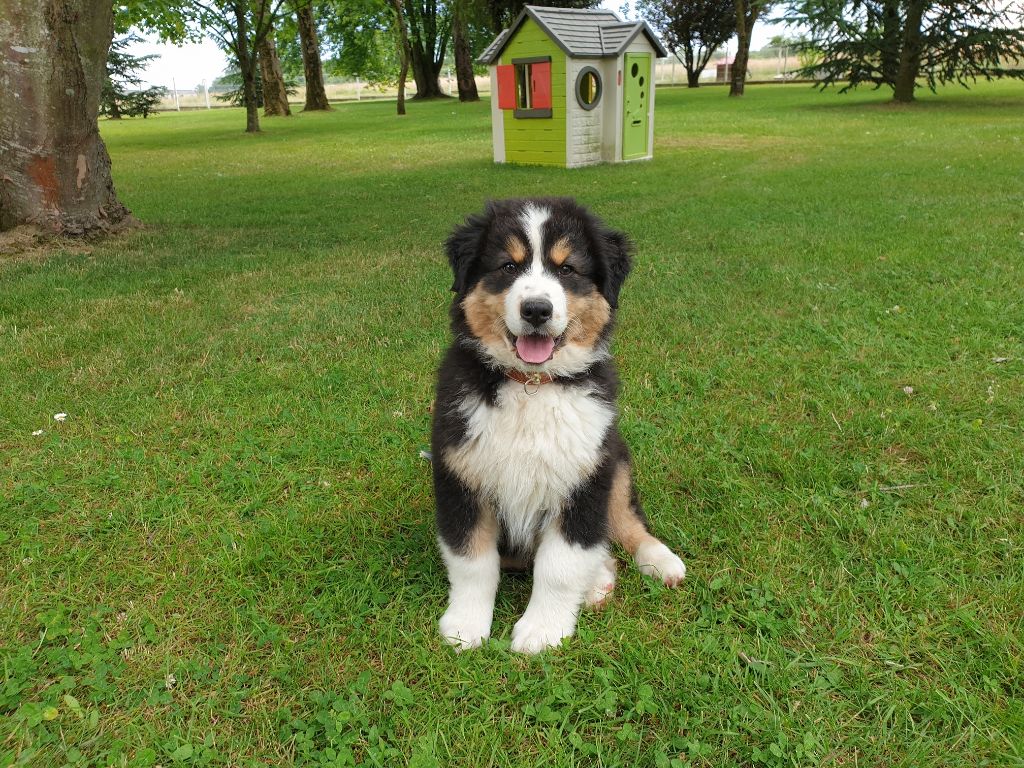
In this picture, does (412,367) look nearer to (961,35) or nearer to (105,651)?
(105,651)

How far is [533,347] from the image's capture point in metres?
2.61

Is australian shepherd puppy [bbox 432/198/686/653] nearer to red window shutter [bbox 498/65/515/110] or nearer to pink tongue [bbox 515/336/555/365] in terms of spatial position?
pink tongue [bbox 515/336/555/365]

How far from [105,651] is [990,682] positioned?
328cm

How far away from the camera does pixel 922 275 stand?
22.1 feet

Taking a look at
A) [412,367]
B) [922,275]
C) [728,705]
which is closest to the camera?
[728,705]

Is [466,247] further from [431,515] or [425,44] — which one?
[425,44]

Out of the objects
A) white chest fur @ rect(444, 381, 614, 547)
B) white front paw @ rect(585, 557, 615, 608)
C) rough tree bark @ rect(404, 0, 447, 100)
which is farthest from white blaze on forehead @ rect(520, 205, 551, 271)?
rough tree bark @ rect(404, 0, 447, 100)

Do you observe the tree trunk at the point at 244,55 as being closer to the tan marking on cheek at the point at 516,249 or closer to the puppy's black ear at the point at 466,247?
the puppy's black ear at the point at 466,247

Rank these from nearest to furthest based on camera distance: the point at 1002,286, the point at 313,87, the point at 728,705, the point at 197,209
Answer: the point at 728,705
the point at 1002,286
the point at 197,209
the point at 313,87

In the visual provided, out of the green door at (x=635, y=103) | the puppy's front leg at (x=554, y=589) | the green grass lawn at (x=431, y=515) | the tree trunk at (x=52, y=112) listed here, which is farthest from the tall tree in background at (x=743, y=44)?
the puppy's front leg at (x=554, y=589)

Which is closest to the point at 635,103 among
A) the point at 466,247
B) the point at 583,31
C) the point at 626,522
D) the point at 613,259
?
the point at 583,31

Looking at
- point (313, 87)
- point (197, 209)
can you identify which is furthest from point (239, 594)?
point (313, 87)

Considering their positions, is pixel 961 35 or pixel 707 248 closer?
pixel 707 248

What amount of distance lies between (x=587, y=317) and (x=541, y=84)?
13.4 m
